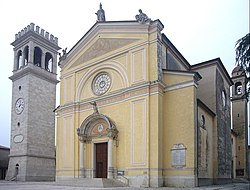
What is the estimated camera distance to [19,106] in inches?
1378

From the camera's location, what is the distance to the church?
18625mm

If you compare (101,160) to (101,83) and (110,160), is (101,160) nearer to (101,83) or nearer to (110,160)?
(110,160)

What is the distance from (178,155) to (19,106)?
74.5 feet

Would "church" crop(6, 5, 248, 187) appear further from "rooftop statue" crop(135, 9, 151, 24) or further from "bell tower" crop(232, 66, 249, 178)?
"bell tower" crop(232, 66, 249, 178)

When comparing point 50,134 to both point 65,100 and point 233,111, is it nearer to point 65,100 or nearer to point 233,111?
point 65,100

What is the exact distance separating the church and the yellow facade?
6cm

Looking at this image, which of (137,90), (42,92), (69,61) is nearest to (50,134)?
(42,92)

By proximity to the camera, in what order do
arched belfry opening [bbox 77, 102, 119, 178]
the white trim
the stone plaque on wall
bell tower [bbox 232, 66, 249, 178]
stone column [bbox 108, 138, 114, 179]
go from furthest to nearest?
bell tower [bbox 232, 66, 249, 178], arched belfry opening [bbox 77, 102, 119, 178], stone column [bbox 108, 138, 114, 179], the white trim, the stone plaque on wall

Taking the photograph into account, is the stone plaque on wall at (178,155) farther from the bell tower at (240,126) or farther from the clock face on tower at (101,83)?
the bell tower at (240,126)

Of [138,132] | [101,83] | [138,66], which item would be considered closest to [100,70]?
[101,83]

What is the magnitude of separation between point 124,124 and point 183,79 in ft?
16.3

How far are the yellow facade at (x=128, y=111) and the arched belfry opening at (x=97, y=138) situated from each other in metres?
0.07

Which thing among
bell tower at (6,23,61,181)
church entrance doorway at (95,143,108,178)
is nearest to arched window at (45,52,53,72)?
bell tower at (6,23,61,181)

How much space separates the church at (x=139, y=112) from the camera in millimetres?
18625
